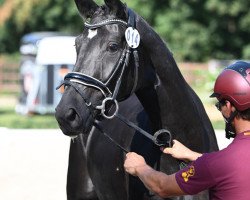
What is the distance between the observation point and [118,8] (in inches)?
172

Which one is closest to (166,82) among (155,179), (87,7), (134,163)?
(87,7)

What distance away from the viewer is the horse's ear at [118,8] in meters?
4.35

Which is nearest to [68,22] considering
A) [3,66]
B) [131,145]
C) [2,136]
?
[3,66]

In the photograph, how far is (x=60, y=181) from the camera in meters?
9.20

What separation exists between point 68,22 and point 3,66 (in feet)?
30.3

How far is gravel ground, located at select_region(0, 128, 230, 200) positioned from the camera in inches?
346

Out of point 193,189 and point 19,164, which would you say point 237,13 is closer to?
point 19,164

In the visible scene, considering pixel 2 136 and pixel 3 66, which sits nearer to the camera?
pixel 2 136

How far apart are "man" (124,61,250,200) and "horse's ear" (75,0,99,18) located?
1.33m

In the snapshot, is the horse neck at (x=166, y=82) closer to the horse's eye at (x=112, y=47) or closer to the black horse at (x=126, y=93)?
the black horse at (x=126, y=93)

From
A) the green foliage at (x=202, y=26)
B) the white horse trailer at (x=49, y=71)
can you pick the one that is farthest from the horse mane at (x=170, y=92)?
the green foliage at (x=202, y=26)

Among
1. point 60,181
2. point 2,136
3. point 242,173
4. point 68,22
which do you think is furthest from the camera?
point 68,22

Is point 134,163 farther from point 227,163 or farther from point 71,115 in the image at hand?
point 227,163

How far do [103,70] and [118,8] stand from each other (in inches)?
16.6
